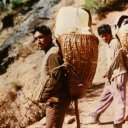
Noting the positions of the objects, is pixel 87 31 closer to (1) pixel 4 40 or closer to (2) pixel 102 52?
(2) pixel 102 52

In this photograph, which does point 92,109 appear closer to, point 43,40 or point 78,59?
point 78,59

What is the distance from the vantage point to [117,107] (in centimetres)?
599

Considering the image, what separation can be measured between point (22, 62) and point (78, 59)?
10.2m

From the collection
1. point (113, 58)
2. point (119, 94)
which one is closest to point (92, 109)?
point (119, 94)

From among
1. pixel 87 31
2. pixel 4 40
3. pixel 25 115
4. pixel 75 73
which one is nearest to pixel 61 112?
pixel 75 73

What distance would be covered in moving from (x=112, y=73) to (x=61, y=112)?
165 centimetres

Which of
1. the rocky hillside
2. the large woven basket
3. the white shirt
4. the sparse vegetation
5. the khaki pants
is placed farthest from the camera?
the sparse vegetation

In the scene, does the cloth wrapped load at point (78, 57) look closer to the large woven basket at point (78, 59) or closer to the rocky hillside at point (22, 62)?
the large woven basket at point (78, 59)

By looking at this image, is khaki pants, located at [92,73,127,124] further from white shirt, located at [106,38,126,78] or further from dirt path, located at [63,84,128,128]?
dirt path, located at [63,84,128,128]

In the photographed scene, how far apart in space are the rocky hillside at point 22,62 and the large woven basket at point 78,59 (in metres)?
3.34

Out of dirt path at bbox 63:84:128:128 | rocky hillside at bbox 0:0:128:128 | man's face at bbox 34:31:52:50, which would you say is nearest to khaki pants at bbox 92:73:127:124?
dirt path at bbox 63:84:128:128

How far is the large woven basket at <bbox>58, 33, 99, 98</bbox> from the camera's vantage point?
446 cm

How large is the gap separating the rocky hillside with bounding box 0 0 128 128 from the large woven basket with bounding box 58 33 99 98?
3341mm

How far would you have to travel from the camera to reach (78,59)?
448cm
